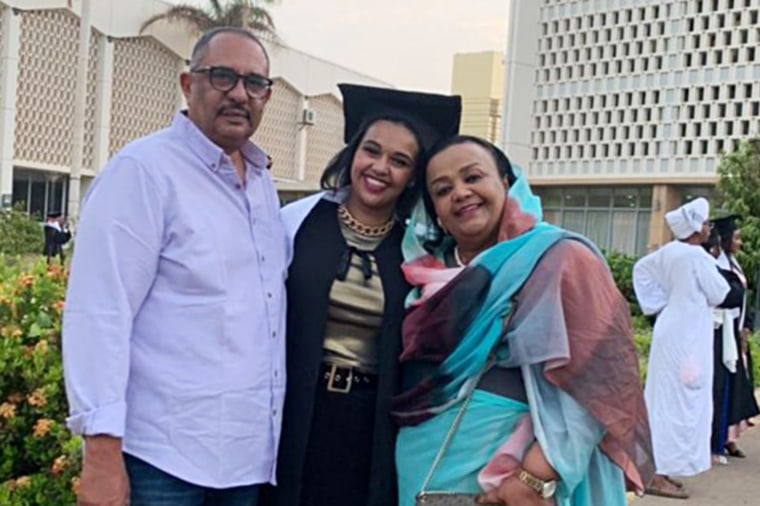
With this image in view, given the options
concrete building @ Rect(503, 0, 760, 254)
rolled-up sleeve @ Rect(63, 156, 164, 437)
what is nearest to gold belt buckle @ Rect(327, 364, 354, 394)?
rolled-up sleeve @ Rect(63, 156, 164, 437)

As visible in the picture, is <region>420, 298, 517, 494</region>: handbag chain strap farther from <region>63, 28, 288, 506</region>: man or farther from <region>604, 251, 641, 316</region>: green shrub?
<region>604, 251, 641, 316</region>: green shrub

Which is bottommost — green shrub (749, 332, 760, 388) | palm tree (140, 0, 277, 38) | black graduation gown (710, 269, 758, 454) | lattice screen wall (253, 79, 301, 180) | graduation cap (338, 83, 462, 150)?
green shrub (749, 332, 760, 388)

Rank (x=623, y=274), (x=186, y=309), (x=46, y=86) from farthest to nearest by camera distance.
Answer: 1. (x=46, y=86)
2. (x=623, y=274)
3. (x=186, y=309)

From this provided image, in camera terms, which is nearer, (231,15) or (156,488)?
(156,488)

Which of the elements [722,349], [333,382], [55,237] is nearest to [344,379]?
[333,382]

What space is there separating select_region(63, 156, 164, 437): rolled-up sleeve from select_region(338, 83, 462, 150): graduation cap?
2.78 feet

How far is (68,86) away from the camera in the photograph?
37.3 metres

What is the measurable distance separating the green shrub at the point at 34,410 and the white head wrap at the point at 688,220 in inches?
168

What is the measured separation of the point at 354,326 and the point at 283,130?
1741 inches

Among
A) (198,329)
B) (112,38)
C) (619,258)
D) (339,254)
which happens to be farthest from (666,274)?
(112,38)

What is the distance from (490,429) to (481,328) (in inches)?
9.9

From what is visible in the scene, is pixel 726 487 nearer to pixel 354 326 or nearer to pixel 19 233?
pixel 354 326

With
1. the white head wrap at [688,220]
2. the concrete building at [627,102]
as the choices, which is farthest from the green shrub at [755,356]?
the concrete building at [627,102]

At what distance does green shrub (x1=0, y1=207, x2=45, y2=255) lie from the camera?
69.6ft
